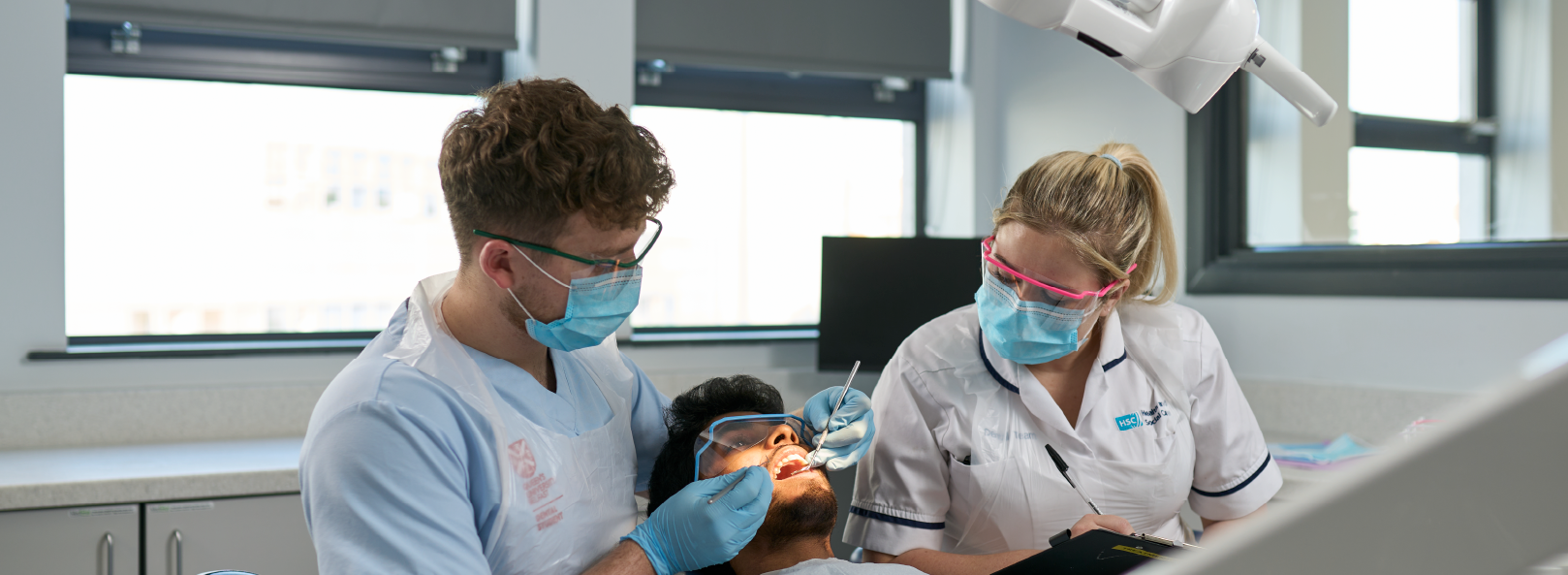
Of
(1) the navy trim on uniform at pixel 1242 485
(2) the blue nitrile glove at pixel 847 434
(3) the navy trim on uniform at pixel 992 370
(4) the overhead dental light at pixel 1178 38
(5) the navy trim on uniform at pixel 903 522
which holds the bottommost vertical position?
(5) the navy trim on uniform at pixel 903 522

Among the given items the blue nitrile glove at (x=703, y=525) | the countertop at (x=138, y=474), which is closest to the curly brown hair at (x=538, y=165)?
the blue nitrile glove at (x=703, y=525)

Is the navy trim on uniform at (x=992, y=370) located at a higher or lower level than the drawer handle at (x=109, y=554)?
higher

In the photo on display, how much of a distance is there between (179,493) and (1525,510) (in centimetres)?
251

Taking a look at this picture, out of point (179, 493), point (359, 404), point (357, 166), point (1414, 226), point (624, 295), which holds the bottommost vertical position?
point (179, 493)

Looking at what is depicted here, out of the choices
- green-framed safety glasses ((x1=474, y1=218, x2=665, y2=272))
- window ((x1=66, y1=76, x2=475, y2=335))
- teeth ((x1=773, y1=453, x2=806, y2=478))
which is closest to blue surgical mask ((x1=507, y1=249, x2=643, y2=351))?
green-framed safety glasses ((x1=474, y1=218, x2=665, y2=272))

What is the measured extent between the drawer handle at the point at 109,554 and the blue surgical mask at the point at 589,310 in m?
1.46

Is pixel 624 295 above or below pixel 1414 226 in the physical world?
below

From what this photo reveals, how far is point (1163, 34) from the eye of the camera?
1066 mm

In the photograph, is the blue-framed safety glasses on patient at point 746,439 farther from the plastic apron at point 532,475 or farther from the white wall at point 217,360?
the white wall at point 217,360

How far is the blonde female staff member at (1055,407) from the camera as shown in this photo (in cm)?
150

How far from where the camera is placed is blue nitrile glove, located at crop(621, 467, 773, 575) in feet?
4.48

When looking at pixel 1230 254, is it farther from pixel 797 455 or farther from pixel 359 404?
pixel 359 404

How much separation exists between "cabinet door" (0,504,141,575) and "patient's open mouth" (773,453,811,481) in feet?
5.19

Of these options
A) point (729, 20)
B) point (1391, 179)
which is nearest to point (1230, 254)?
point (1391, 179)
